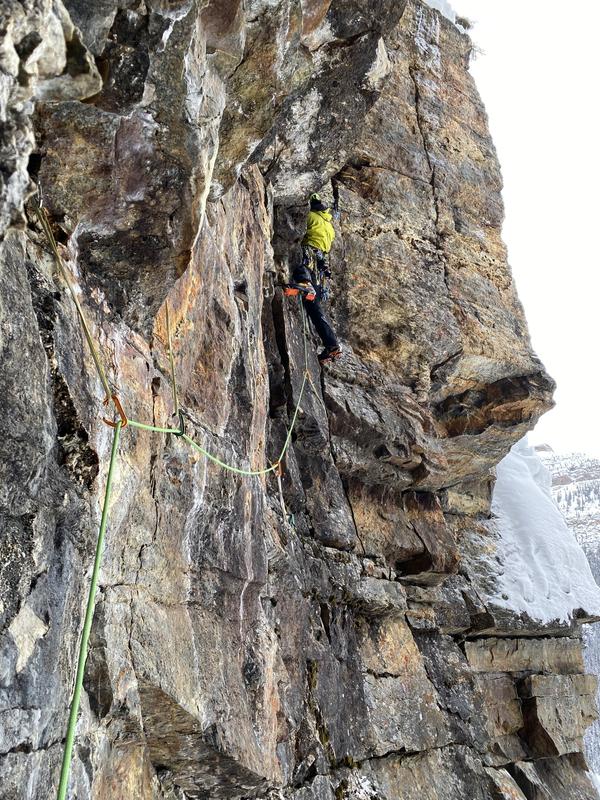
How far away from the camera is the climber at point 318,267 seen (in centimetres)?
924

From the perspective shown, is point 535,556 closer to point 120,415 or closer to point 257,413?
point 257,413

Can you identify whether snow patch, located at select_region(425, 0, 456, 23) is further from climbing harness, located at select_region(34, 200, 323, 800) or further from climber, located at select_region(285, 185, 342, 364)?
climbing harness, located at select_region(34, 200, 323, 800)

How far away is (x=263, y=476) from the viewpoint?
22.7 feet

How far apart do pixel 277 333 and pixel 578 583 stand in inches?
355

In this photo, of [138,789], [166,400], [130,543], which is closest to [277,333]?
[166,400]

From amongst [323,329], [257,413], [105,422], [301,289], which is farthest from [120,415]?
[323,329]

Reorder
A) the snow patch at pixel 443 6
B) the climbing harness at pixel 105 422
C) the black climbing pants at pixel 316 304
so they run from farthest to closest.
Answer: the snow patch at pixel 443 6, the black climbing pants at pixel 316 304, the climbing harness at pixel 105 422

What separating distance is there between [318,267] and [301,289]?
0.93 m

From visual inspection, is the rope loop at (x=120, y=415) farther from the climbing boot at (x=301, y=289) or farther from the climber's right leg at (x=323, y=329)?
the climber's right leg at (x=323, y=329)

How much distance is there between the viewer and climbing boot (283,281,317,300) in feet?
28.5

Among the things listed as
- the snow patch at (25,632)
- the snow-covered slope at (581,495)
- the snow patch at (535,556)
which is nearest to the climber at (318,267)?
the snow patch at (535,556)

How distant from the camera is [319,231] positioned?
9.38m

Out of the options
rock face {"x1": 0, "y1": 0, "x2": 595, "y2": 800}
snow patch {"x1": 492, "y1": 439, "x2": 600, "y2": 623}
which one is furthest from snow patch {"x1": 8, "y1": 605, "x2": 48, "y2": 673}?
snow patch {"x1": 492, "y1": 439, "x2": 600, "y2": 623}

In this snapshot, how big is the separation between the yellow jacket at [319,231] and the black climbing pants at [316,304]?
0.09 metres
